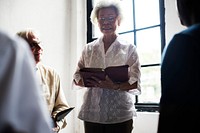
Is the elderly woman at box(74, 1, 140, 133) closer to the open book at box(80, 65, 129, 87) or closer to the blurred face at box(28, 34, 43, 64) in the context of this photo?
the open book at box(80, 65, 129, 87)

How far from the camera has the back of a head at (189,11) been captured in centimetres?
82

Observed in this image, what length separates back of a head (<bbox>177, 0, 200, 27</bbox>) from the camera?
0.82 metres

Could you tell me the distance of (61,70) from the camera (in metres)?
2.96

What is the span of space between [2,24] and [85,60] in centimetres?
109

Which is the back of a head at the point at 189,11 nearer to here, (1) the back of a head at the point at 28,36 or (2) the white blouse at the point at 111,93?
(2) the white blouse at the point at 111,93

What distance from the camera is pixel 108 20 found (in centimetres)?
176

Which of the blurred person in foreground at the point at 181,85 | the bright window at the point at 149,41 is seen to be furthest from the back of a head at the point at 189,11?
the bright window at the point at 149,41

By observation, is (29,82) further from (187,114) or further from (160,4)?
(160,4)

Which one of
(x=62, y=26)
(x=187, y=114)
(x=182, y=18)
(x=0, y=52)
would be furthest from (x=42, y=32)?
(x=0, y=52)

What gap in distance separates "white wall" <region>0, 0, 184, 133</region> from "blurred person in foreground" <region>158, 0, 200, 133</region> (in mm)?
1734

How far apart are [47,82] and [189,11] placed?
1279 millimetres

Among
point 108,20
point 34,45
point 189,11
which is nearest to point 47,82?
point 34,45

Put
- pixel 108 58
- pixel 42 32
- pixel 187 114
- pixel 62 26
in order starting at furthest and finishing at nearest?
pixel 62 26 < pixel 42 32 < pixel 108 58 < pixel 187 114

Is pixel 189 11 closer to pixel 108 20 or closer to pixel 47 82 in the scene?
pixel 108 20
